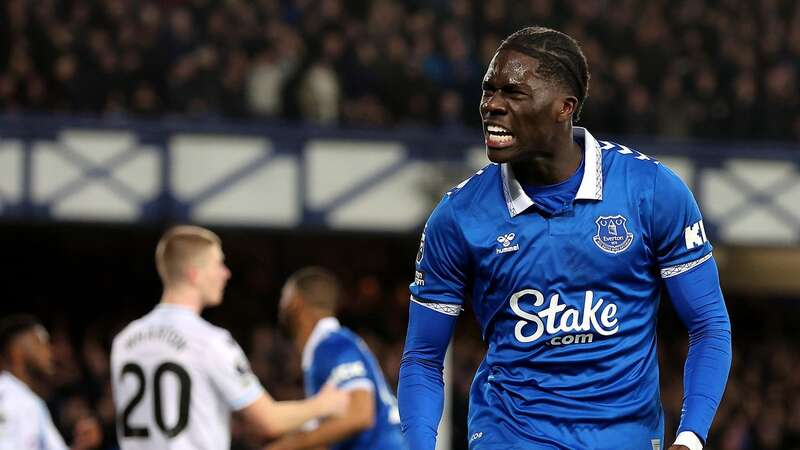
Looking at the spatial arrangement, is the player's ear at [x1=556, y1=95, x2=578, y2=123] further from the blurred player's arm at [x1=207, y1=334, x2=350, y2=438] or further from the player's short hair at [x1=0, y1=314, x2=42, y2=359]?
the player's short hair at [x1=0, y1=314, x2=42, y2=359]

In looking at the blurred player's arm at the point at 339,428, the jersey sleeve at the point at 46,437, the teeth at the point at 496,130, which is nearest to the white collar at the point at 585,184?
the teeth at the point at 496,130

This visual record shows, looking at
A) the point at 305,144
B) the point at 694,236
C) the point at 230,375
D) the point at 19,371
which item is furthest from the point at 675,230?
the point at 305,144

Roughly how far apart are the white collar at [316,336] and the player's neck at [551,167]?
10.9 feet

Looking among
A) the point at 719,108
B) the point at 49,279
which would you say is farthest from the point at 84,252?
the point at 719,108

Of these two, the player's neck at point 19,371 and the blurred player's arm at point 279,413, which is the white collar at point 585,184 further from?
the player's neck at point 19,371

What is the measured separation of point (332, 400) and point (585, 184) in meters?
2.77

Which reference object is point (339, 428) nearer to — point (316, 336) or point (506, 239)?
point (316, 336)

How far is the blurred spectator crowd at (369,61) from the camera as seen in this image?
1332 cm

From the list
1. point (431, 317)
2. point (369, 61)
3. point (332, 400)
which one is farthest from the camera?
point (369, 61)

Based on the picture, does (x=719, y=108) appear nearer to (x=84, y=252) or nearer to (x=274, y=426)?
(x=84, y=252)

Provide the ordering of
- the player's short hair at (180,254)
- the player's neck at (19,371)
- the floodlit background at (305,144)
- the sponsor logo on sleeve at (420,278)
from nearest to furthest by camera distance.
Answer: the sponsor logo on sleeve at (420,278) < the player's short hair at (180,254) < the player's neck at (19,371) < the floodlit background at (305,144)

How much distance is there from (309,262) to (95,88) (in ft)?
11.0

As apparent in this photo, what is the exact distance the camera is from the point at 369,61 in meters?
14.2

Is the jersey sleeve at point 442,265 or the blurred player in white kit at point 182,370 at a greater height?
the jersey sleeve at point 442,265
